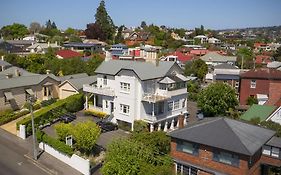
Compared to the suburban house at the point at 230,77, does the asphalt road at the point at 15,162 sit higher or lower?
lower

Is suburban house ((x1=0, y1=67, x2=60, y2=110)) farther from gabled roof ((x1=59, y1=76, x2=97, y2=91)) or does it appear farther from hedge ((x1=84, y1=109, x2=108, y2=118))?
hedge ((x1=84, y1=109, x2=108, y2=118))

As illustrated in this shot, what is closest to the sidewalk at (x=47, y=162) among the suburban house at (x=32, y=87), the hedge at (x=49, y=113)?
the hedge at (x=49, y=113)

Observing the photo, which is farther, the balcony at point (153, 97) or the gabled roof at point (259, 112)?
the balcony at point (153, 97)

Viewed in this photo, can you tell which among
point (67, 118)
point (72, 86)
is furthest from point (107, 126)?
point (72, 86)

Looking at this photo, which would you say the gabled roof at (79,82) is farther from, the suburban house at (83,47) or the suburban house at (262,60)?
the suburban house at (83,47)

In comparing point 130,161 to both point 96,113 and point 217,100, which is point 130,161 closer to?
point 96,113

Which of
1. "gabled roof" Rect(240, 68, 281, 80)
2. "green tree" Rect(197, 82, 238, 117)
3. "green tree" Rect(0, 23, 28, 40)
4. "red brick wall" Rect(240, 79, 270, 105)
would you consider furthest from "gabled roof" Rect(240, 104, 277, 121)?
"green tree" Rect(0, 23, 28, 40)

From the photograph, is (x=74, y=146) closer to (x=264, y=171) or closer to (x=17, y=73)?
(x=264, y=171)
